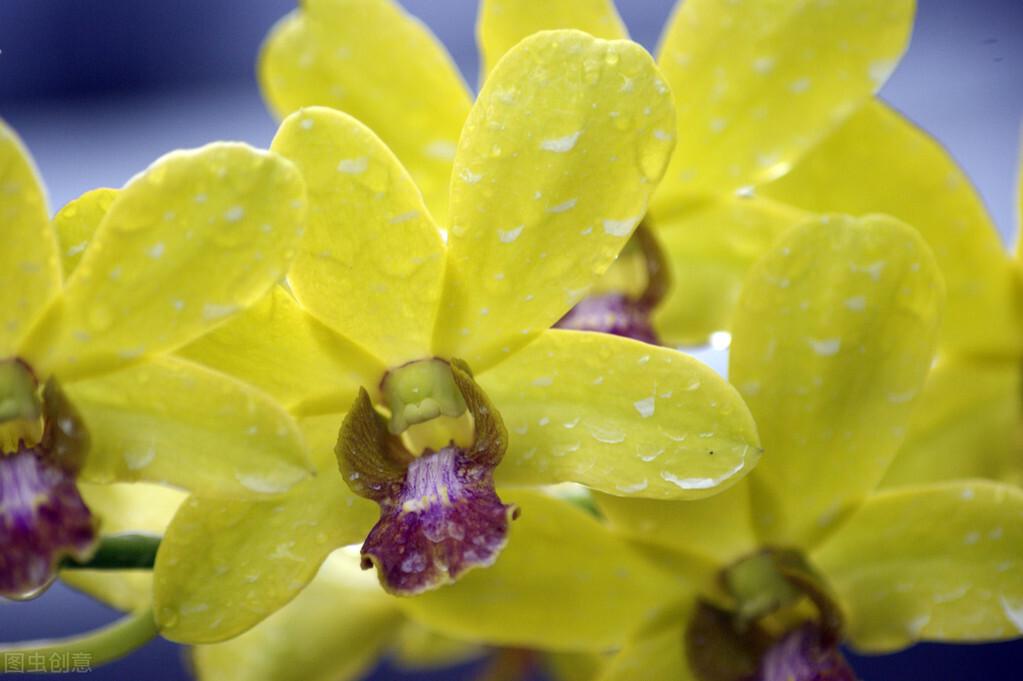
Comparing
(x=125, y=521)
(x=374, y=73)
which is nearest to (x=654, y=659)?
(x=125, y=521)

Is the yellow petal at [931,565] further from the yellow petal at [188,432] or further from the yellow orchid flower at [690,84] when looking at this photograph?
the yellow petal at [188,432]

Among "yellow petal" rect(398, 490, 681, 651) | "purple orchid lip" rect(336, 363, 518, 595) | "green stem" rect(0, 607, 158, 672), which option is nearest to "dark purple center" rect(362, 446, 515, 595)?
"purple orchid lip" rect(336, 363, 518, 595)

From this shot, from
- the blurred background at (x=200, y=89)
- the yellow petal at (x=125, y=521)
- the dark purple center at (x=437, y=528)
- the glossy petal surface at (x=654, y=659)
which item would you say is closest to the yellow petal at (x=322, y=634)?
the yellow petal at (x=125, y=521)

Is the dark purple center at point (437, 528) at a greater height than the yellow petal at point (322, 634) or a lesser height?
greater

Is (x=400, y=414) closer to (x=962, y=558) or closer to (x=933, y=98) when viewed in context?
(x=962, y=558)

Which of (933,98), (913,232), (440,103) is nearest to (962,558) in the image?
(913,232)

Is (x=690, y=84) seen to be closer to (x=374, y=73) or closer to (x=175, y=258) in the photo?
(x=374, y=73)
